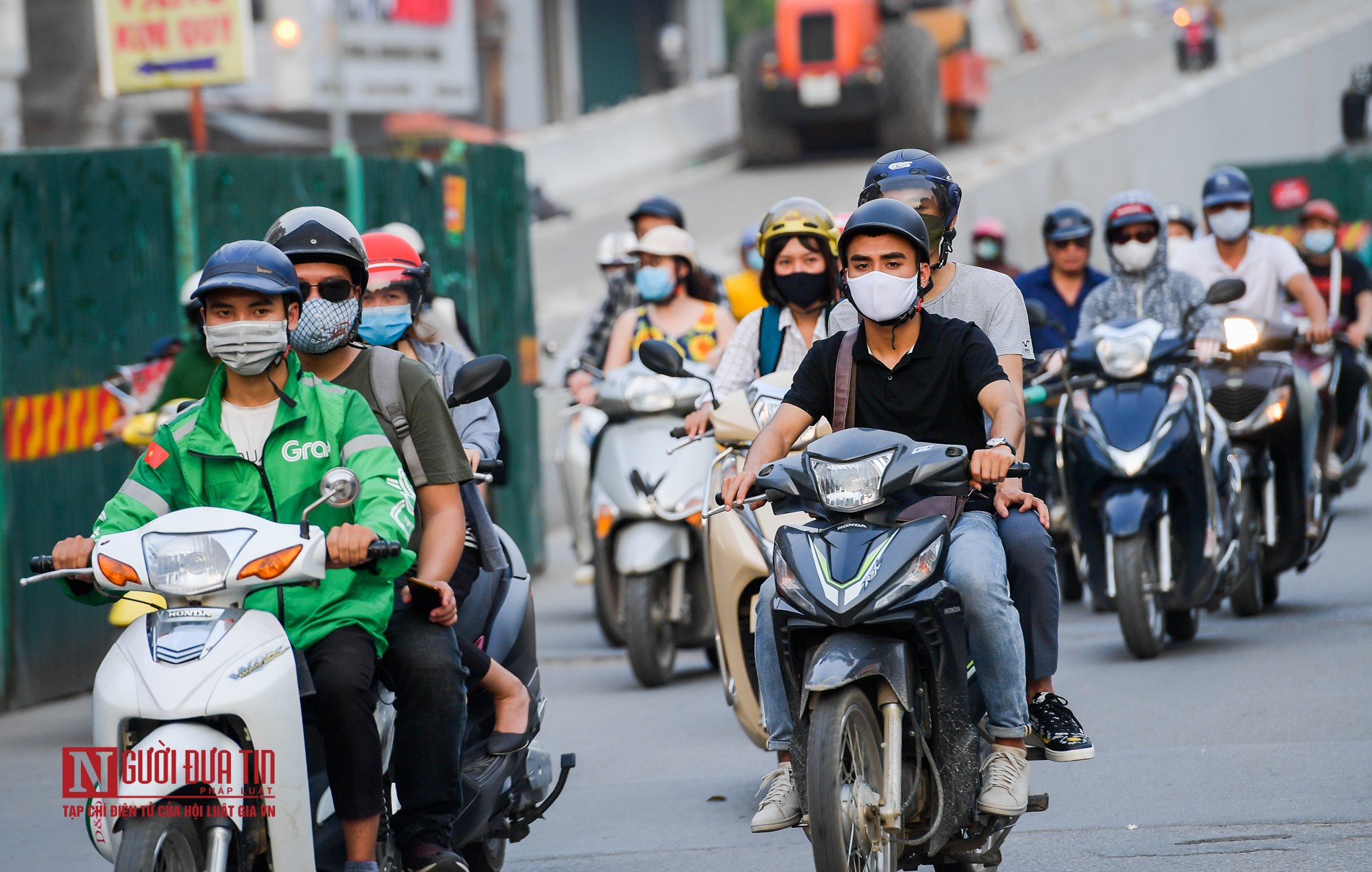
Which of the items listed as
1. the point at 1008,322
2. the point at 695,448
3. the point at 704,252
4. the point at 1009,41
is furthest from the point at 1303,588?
the point at 1009,41

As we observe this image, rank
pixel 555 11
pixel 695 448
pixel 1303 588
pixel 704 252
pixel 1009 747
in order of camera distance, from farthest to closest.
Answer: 1. pixel 555 11
2. pixel 704 252
3. pixel 1303 588
4. pixel 695 448
5. pixel 1009 747

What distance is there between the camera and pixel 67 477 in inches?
376

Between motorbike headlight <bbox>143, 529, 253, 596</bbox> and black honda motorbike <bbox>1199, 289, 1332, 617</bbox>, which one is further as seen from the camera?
black honda motorbike <bbox>1199, 289, 1332, 617</bbox>

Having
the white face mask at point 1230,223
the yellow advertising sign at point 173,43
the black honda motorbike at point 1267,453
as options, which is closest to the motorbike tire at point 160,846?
the black honda motorbike at point 1267,453

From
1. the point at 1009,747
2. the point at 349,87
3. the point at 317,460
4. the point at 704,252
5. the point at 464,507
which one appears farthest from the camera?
the point at 349,87

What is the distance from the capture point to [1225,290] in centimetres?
891

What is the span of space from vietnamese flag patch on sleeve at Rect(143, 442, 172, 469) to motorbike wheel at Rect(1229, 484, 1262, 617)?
5.91m

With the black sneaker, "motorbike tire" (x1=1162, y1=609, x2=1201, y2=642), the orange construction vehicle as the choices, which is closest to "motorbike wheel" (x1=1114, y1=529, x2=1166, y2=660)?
"motorbike tire" (x1=1162, y1=609, x2=1201, y2=642)

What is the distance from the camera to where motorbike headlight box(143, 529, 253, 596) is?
427 centimetres

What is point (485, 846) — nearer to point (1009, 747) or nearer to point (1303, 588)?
point (1009, 747)

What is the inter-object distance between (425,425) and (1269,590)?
6589mm

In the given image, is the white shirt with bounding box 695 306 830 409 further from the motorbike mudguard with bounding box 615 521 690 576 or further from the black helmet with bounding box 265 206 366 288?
the black helmet with bounding box 265 206 366 288

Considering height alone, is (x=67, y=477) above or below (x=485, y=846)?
above

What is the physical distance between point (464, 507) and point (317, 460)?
2.92 feet
